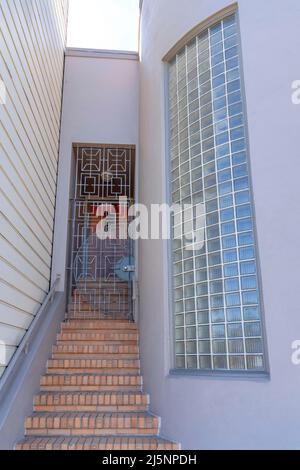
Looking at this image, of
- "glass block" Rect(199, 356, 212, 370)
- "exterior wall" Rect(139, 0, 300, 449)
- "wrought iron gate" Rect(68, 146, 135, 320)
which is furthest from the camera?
"wrought iron gate" Rect(68, 146, 135, 320)

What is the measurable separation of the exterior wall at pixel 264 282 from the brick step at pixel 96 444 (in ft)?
0.50

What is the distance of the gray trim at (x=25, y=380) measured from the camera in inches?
125

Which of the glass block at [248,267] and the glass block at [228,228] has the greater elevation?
the glass block at [228,228]

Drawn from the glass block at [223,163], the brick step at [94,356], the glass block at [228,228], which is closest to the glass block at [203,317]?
the glass block at [228,228]

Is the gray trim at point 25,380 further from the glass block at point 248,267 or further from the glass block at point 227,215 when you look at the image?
the glass block at point 227,215

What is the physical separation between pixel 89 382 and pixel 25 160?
2624 mm

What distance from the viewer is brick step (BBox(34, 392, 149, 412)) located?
13.2 feet

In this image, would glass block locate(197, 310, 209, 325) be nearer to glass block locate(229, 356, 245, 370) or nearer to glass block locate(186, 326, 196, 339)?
glass block locate(186, 326, 196, 339)

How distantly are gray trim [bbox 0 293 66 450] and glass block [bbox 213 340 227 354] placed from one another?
5.93 feet

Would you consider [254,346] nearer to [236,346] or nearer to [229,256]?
[236,346]

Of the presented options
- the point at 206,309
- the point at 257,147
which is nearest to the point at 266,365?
the point at 206,309

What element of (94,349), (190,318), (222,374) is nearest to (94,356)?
(94,349)

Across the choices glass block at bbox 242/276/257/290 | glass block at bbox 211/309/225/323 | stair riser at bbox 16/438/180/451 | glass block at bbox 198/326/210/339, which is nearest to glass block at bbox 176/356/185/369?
glass block at bbox 198/326/210/339

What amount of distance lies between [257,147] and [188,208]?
37.2 inches
